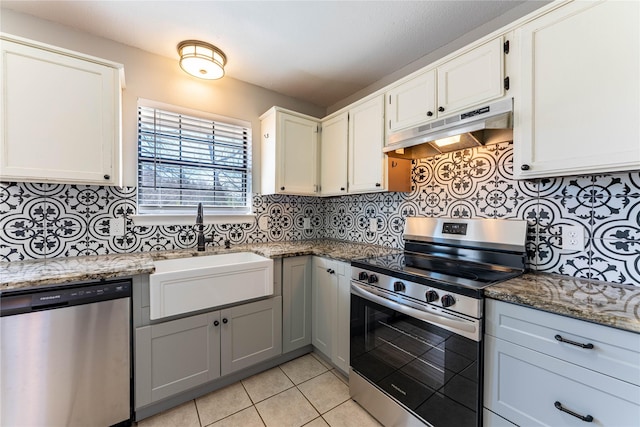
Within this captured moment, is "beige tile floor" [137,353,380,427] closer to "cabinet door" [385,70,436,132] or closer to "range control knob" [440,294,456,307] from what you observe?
"range control knob" [440,294,456,307]

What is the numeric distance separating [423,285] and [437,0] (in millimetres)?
1676

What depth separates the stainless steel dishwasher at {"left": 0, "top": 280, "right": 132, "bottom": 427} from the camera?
120 cm

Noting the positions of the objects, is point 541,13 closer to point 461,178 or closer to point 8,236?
point 461,178

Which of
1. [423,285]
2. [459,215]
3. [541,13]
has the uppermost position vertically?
[541,13]

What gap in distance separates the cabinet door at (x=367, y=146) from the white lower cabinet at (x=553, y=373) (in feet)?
4.04

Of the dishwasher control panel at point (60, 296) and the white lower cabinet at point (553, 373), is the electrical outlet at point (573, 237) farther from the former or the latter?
the dishwasher control panel at point (60, 296)

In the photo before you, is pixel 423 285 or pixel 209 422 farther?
pixel 209 422

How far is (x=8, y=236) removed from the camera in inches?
63.3

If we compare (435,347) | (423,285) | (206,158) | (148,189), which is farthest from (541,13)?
(148,189)

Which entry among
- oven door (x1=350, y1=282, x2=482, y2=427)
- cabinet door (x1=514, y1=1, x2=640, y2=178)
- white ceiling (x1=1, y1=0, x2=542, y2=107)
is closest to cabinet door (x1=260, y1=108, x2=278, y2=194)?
white ceiling (x1=1, y1=0, x2=542, y2=107)

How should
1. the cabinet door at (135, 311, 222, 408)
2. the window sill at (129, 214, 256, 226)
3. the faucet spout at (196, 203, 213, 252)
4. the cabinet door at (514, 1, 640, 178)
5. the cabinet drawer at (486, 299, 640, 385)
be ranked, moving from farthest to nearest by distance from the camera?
the faucet spout at (196, 203, 213, 252)
the window sill at (129, 214, 256, 226)
the cabinet door at (135, 311, 222, 408)
the cabinet door at (514, 1, 640, 178)
the cabinet drawer at (486, 299, 640, 385)

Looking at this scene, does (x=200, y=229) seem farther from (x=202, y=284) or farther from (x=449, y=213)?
(x=449, y=213)

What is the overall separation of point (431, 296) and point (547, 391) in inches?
20.1

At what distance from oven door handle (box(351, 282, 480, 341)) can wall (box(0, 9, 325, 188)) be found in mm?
1615
